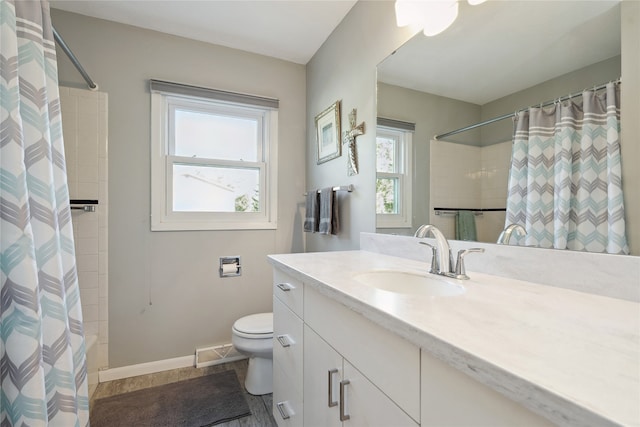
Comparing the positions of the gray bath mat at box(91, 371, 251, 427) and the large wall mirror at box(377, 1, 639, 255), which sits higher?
the large wall mirror at box(377, 1, 639, 255)

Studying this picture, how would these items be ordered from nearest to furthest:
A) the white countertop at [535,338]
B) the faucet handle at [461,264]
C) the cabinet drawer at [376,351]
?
the white countertop at [535,338]
the cabinet drawer at [376,351]
the faucet handle at [461,264]

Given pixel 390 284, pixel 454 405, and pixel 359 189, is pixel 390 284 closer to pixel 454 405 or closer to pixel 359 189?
pixel 454 405

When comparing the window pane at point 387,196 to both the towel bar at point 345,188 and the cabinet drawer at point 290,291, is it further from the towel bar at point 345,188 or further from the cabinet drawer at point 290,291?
the cabinet drawer at point 290,291

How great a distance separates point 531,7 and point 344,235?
138 centimetres

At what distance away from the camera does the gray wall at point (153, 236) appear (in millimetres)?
1918

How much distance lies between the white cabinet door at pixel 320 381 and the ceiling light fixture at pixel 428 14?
4.45 ft

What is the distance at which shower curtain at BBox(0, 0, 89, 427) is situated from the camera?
0.88 m

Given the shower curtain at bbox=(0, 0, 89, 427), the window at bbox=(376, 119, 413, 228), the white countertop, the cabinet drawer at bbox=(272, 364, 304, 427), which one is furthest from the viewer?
the window at bbox=(376, 119, 413, 228)

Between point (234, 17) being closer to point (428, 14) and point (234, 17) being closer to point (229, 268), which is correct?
point (428, 14)

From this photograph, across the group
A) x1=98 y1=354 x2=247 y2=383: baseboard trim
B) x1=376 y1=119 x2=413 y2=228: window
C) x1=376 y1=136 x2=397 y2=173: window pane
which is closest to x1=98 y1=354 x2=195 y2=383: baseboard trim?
x1=98 y1=354 x2=247 y2=383: baseboard trim

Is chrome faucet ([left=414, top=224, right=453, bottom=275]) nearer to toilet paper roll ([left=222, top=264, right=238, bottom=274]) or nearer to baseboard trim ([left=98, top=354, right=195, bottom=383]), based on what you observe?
toilet paper roll ([left=222, top=264, right=238, bottom=274])

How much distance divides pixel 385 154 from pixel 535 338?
119 centimetres

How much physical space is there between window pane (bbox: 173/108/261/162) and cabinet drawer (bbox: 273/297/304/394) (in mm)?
1342

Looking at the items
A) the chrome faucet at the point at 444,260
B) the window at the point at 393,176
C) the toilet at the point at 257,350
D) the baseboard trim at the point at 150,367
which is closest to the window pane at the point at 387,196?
the window at the point at 393,176
